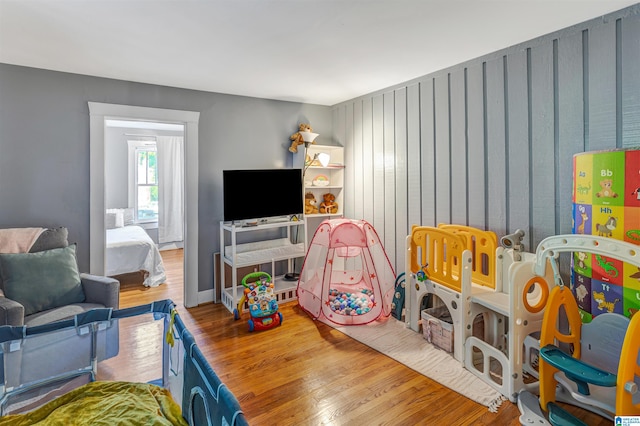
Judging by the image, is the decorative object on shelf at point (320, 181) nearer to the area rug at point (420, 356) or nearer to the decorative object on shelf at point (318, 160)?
the decorative object on shelf at point (318, 160)

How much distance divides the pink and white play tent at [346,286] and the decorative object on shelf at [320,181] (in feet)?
2.58

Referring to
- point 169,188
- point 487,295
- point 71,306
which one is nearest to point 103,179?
point 71,306

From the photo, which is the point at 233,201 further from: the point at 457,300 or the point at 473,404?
the point at 473,404

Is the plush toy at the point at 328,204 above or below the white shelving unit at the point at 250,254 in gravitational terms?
above

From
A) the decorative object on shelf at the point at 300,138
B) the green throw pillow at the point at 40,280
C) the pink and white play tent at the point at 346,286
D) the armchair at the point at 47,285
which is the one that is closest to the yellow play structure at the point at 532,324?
the pink and white play tent at the point at 346,286

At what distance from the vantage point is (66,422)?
48.9 inches

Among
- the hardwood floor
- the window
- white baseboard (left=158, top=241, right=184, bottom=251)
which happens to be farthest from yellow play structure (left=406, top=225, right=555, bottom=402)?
A: the window

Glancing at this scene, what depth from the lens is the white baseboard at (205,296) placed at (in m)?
3.72

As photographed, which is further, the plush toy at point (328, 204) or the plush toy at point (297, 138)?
the plush toy at point (328, 204)

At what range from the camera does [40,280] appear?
7.92 feet

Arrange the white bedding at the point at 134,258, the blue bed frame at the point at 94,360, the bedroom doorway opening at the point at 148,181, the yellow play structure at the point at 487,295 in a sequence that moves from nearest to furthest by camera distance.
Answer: the blue bed frame at the point at 94,360, the yellow play structure at the point at 487,295, the white bedding at the point at 134,258, the bedroom doorway opening at the point at 148,181

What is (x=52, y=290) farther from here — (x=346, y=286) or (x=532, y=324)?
(x=532, y=324)

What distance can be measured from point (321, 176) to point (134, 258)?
271cm

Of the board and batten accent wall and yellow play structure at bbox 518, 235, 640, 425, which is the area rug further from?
the board and batten accent wall
